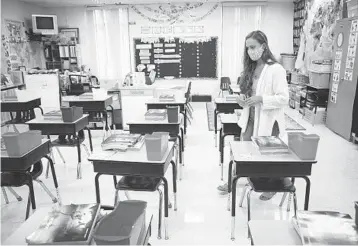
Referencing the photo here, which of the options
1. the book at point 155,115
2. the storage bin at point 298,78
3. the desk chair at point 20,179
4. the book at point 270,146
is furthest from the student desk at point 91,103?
the storage bin at point 298,78

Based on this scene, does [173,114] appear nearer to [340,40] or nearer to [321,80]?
[340,40]

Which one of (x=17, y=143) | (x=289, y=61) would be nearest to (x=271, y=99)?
(x=17, y=143)

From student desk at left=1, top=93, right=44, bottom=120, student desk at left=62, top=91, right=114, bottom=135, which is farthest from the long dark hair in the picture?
student desk at left=1, top=93, right=44, bottom=120

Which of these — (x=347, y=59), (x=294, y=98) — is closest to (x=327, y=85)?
(x=347, y=59)

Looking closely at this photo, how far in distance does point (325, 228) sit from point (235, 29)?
7.57 m

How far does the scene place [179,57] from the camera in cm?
834

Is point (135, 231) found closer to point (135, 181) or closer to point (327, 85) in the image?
point (135, 181)

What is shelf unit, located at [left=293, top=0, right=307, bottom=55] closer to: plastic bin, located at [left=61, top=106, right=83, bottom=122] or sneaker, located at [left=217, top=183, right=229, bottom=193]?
sneaker, located at [left=217, top=183, right=229, bottom=193]

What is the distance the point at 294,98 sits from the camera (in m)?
7.27

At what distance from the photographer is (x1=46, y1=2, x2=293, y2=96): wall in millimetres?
8008

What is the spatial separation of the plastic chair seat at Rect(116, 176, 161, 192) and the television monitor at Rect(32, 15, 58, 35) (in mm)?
6548

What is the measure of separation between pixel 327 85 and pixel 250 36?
3.84 metres

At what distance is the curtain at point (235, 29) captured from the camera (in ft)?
26.2

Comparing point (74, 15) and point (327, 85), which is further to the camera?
point (74, 15)
